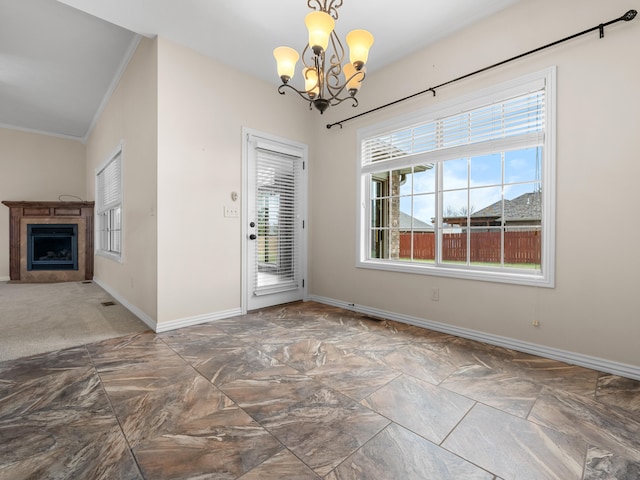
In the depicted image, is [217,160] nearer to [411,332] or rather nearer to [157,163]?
[157,163]

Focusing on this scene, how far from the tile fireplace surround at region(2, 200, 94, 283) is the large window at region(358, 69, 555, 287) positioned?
5683 millimetres

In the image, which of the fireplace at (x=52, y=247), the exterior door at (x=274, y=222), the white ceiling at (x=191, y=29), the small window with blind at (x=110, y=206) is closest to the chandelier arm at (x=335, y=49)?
the white ceiling at (x=191, y=29)

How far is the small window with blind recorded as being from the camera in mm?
4375

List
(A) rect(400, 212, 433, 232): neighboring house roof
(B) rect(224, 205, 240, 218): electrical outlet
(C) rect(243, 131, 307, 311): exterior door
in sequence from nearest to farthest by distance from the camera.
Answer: (A) rect(400, 212, 433, 232): neighboring house roof
(B) rect(224, 205, 240, 218): electrical outlet
(C) rect(243, 131, 307, 311): exterior door

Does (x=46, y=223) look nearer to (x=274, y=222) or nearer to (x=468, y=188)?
(x=274, y=222)

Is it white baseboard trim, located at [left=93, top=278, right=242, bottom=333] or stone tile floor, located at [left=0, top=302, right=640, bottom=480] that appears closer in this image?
stone tile floor, located at [left=0, top=302, right=640, bottom=480]

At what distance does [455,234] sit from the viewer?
304 cm

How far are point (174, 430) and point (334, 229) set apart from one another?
9.63 feet

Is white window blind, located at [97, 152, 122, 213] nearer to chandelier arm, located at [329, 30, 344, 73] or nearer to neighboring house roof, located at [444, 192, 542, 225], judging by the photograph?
Result: chandelier arm, located at [329, 30, 344, 73]

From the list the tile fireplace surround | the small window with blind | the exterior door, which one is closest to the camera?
the exterior door

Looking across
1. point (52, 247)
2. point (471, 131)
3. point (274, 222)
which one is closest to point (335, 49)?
point (471, 131)

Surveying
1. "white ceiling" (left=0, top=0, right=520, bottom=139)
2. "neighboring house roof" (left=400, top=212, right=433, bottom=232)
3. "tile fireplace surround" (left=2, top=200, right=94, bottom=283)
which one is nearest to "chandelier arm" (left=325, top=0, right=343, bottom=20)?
"white ceiling" (left=0, top=0, right=520, bottom=139)

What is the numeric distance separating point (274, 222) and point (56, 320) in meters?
2.62

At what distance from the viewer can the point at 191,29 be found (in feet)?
9.30
